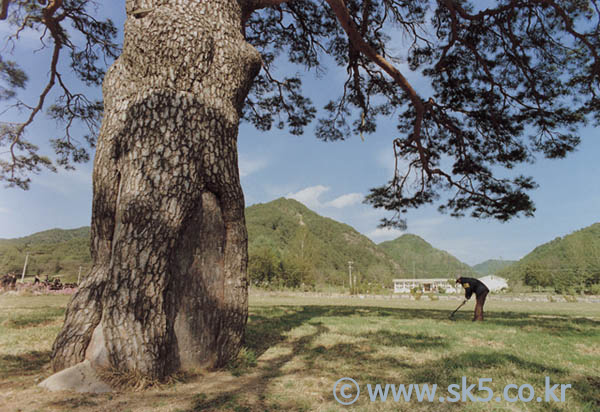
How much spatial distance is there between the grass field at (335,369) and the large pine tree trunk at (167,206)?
374 millimetres

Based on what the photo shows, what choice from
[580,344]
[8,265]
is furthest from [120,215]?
[8,265]

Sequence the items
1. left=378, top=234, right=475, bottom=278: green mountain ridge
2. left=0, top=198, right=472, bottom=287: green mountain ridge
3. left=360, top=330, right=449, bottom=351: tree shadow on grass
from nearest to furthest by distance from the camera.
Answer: left=360, top=330, right=449, bottom=351: tree shadow on grass < left=0, top=198, right=472, bottom=287: green mountain ridge < left=378, top=234, right=475, bottom=278: green mountain ridge

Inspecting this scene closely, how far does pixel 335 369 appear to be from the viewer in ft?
9.68

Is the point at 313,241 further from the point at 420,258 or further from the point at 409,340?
the point at 420,258

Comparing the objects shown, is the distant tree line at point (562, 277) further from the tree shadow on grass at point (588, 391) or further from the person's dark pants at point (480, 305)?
the tree shadow on grass at point (588, 391)

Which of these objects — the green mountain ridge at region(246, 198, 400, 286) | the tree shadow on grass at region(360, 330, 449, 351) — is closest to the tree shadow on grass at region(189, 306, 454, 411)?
the tree shadow on grass at region(360, 330, 449, 351)

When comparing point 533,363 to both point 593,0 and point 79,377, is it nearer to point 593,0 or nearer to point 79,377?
point 79,377

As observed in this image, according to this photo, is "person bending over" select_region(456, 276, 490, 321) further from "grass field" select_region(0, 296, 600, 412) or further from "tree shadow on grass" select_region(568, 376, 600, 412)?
"tree shadow on grass" select_region(568, 376, 600, 412)

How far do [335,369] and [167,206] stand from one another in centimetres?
218

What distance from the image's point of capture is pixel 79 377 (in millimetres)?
2439

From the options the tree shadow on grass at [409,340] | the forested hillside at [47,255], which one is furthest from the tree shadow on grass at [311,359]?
the forested hillside at [47,255]

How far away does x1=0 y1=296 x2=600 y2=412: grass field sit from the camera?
83.9 inches

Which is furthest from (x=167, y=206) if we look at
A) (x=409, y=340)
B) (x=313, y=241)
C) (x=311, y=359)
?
(x=313, y=241)

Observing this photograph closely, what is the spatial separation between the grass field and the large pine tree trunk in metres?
0.37
